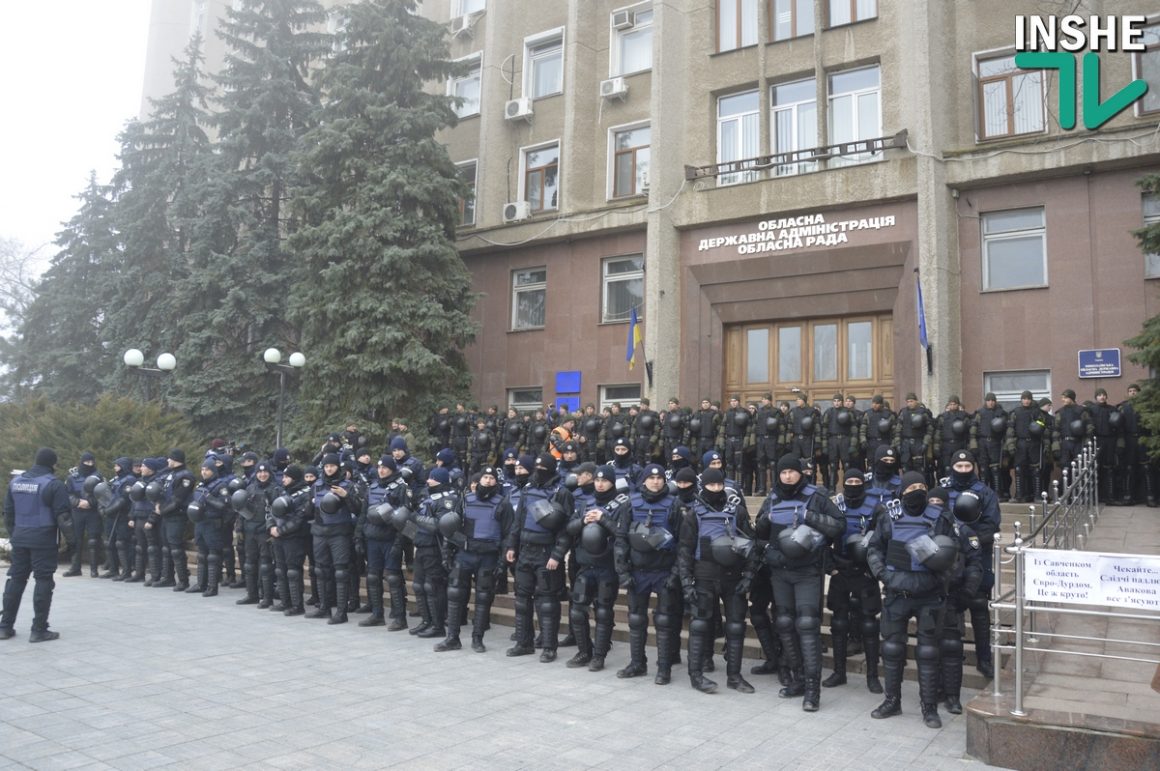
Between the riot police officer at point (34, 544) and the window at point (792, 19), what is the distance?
722 inches

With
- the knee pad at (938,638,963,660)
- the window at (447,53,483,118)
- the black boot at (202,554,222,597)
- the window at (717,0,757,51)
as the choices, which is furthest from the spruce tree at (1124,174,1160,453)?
the window at (447,53,483,118)

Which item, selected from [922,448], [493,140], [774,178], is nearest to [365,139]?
[493,140]

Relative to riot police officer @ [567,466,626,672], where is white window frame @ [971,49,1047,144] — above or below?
above

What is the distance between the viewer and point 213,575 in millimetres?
13641

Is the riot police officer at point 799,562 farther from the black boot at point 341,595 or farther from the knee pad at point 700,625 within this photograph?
the black boot at point 341,595

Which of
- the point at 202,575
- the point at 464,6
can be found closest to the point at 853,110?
the point at 464,6

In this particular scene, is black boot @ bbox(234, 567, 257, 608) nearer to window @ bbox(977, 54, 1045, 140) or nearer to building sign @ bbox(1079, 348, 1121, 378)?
building sign @ bbox(1079, 348, 1121, 378)

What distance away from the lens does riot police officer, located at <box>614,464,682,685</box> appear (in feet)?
27.7

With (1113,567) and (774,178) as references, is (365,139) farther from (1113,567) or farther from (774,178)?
(1113,567)

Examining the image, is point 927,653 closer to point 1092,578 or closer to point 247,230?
point 1092,578

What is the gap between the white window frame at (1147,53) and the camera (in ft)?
56.8

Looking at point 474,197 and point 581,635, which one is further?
point 474,197

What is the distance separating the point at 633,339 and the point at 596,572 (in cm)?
1224

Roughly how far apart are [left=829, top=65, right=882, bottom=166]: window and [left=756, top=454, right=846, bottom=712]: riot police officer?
13679 millimetres
